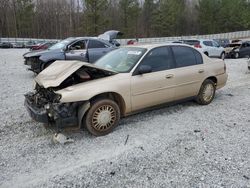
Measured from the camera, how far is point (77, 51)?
33.4ft

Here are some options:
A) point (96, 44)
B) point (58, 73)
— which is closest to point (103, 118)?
point (58, 73)

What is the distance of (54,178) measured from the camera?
333 centimetres

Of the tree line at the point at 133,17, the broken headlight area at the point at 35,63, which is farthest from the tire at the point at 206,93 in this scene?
the tree line at the point at 133,17

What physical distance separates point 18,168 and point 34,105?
4.29ft

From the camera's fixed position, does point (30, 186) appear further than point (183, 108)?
No

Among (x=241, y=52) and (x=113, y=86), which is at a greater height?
(x=113, y=86)

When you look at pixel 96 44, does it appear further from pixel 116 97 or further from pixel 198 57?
pixel 116 97

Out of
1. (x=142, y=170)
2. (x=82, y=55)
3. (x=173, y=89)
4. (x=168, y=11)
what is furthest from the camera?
(x=168, y=11)

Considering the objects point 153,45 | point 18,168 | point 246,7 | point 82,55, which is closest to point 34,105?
point 18,168

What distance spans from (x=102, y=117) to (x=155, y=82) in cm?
134

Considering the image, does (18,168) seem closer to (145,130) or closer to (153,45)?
(145,130)

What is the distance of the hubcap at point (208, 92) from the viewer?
6.34 m

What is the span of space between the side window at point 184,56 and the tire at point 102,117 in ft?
6.43

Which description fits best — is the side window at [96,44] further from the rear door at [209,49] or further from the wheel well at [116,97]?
the rear door at [209,49]
